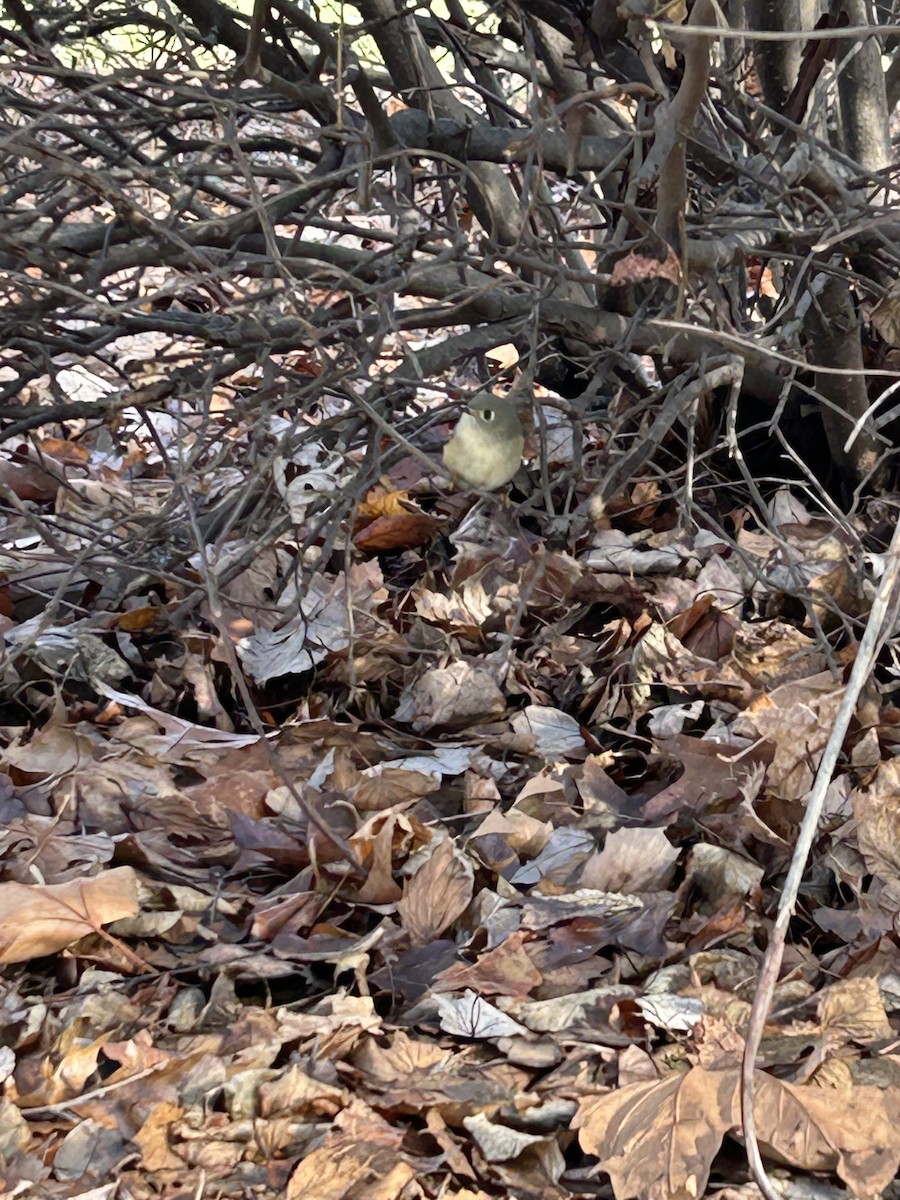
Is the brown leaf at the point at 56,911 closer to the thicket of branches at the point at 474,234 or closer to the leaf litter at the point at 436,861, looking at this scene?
the leaf litter at the point at 436,861

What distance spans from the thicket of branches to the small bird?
0.24 feet

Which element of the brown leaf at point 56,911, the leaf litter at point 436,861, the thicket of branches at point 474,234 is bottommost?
the leaf litter at point 436,861

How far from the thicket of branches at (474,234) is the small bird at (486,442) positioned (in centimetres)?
7

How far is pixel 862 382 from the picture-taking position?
2.48 metres

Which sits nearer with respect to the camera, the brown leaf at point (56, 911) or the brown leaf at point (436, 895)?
the brown leaf at point (56, 911)

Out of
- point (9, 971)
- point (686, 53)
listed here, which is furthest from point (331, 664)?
point (686, 53)

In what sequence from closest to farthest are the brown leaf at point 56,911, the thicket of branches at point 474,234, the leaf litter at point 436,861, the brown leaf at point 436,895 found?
the leaf litter at point 436,861 < the brown leaf at point 56,911 < the brown leaf at point 436,895 < the thicket of branches at point 474,234

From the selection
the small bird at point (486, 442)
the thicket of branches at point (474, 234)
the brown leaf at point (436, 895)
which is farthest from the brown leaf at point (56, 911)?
the small bird at point (486, 442)

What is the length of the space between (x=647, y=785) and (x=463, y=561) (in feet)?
2.26

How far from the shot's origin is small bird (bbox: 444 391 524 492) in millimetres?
2125

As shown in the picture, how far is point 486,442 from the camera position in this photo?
212 centimetres

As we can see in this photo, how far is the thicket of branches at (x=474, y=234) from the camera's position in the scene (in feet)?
6.11

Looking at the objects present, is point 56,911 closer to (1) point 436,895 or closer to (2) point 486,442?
(1) point 436,895

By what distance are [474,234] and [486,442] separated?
18.4 inches
